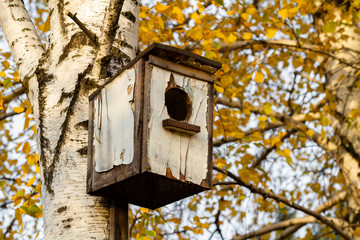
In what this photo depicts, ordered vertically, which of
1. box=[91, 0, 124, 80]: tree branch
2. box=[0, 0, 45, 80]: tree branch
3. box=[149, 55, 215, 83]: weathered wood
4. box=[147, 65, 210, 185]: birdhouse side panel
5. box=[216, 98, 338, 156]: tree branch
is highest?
box=[216, 98, 338, 156]: tree branch

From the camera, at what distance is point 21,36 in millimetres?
2672

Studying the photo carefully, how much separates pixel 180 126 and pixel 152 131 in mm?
121

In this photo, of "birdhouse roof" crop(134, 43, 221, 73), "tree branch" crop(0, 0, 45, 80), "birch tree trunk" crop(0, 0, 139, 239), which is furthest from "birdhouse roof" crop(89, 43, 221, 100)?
"tree branch" crop(0, 0, 45, 80)

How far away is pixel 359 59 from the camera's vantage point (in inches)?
195

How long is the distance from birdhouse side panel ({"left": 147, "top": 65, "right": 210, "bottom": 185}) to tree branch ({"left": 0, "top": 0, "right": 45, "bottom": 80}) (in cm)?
68

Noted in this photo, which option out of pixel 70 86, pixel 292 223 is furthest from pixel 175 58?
pixel 292 223

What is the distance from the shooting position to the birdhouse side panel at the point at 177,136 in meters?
2.02

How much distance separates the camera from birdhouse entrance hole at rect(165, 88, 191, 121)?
2240 millimetres

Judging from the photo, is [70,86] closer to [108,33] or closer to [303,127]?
[108,33]

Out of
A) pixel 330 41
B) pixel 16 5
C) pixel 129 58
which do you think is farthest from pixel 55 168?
pixel 330 41

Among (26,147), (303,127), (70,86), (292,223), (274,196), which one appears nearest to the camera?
(70,86)

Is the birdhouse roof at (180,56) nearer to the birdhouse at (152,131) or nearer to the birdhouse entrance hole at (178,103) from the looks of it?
the birdhouse at (152,131)

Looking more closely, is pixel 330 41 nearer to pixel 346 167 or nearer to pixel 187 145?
pixel 346 167

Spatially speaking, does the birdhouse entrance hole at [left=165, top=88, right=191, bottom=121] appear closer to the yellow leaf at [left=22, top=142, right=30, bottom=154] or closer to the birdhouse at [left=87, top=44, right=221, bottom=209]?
the birdhouse at [left=87, top=44, right=221, bottom=209]
